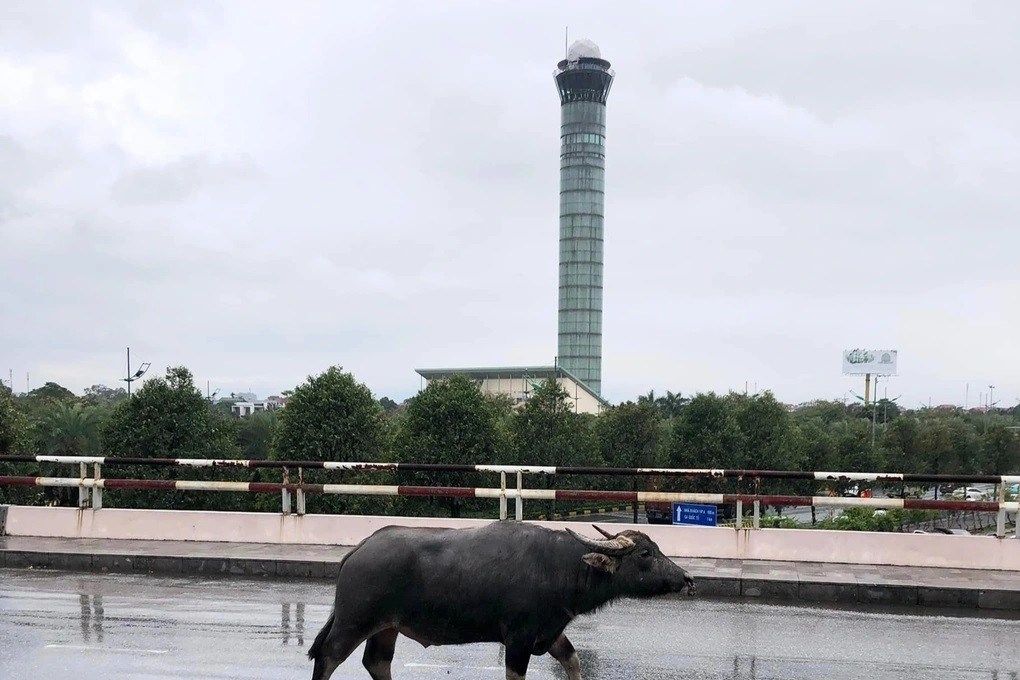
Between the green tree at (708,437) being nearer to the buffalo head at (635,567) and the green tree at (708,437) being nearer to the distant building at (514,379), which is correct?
the buffalo head at (635,567)

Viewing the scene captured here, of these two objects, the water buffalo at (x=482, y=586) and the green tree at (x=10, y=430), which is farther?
the green tree at (x=10, y=430)

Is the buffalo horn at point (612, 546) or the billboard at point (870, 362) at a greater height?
the billboard at point (870, 362)

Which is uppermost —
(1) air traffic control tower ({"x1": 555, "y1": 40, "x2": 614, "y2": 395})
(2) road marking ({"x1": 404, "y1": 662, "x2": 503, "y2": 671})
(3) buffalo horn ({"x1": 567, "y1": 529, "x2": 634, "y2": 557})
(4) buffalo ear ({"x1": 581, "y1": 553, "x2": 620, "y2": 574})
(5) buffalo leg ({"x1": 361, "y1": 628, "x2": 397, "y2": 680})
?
(1) air traffic control tower ({"x1": 555, "y1": 40, "x2": 614, "y2": 395})

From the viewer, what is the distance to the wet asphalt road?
759 cm

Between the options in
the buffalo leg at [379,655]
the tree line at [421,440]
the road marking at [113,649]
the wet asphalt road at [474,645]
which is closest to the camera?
the buffalo leg at [379,655]

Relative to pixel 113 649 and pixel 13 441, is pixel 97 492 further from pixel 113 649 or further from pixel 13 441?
pixel 13 441

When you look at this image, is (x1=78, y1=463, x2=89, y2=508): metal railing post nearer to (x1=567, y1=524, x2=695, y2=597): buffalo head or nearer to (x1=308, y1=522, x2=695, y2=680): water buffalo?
(x1=308, y1=522, x2=695, y2=680): water buffalo

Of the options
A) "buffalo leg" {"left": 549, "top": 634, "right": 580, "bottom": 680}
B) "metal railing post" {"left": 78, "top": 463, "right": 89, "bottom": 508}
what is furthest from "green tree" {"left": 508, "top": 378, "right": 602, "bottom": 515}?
"buffalo leg" {"left": 549, "top": 634, "right": 580, "bottom": 680}

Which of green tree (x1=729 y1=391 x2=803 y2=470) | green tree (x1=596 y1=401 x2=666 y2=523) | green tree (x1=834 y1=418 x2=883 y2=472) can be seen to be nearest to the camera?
green tree (x1=729 y1=391 x2=803 y2=470)

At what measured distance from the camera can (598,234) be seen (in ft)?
520

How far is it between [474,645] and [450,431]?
1064 inches

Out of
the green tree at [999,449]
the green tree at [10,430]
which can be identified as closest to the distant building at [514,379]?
the green tree at [999,449]

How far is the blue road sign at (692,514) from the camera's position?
12.8m

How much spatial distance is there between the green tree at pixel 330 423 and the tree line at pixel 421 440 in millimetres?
43
